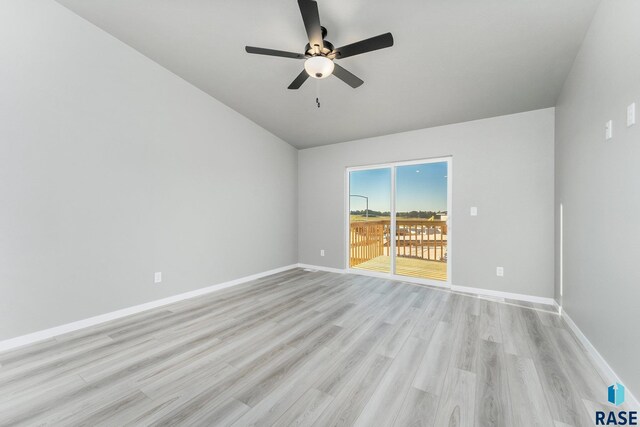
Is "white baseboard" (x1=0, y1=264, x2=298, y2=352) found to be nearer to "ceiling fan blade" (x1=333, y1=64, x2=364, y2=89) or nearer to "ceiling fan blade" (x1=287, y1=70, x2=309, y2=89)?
"ceiling fan blade" (x1=287, y1=70, x2=309, y2=89)

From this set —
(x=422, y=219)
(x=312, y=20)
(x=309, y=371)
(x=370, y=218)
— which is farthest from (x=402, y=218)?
(x=312, y=20)

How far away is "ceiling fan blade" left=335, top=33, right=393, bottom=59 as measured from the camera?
1.96 m

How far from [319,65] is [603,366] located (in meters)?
3.10

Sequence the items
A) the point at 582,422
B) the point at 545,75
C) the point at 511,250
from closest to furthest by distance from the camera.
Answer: the point at 582,422 < the point at 545,75 < the point at 511,250

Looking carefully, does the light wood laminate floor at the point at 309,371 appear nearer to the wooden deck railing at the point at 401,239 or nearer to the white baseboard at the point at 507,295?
the white baseboard at the point at 507,295

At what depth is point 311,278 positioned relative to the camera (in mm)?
4527

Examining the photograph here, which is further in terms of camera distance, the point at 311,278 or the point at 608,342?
the point at 311,278

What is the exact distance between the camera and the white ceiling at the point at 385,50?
218cm

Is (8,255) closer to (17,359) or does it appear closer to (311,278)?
(17,359)

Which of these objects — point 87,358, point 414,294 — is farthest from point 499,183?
point 87,358

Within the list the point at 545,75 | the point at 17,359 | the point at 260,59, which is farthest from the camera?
the point at 260,59

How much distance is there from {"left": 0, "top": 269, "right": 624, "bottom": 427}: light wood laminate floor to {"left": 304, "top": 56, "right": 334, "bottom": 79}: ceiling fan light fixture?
7.78 ft

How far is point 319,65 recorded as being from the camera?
2195 mm

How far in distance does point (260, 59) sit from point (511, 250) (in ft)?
13.1
